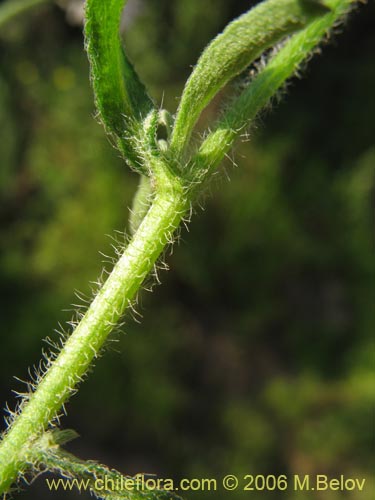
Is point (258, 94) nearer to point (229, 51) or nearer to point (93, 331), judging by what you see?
point (229, 51)

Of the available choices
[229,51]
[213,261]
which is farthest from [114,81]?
[213,261]

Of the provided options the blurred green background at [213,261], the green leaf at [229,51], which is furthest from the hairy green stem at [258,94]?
the blurred green background at [213,261]

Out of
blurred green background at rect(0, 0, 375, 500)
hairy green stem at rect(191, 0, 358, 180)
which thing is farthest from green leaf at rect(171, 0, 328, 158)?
blurred green background at rect(0, 0, 375, 500)

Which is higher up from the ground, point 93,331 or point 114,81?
point 114,81

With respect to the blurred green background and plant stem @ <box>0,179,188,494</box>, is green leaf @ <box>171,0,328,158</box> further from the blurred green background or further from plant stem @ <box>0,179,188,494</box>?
the blurred green background

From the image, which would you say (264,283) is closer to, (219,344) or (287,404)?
(219,344)

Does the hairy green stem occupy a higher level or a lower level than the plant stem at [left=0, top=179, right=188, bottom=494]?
higher
